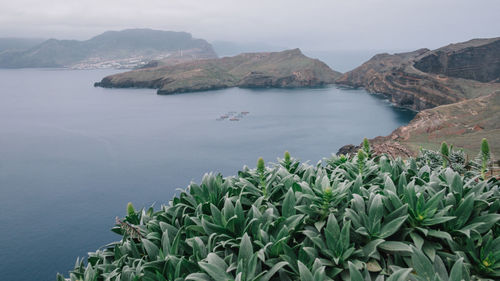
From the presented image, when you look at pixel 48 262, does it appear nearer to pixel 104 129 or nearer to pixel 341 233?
pixel 341 233

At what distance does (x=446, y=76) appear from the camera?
53875mm

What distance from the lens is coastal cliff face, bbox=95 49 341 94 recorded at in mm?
92938

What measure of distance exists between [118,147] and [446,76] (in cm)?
5611

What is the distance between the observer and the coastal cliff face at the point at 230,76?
92.9m

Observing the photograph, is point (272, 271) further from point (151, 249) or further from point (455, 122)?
point (455, 122)

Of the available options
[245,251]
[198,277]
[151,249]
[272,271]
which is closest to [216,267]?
[198,277]

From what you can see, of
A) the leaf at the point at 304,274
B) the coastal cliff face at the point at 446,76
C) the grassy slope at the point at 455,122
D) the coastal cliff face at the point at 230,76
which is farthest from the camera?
the coastal cliff face at the point at 230,76

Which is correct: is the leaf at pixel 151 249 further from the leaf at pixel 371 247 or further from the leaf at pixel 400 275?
the leaf at pixel 400 275

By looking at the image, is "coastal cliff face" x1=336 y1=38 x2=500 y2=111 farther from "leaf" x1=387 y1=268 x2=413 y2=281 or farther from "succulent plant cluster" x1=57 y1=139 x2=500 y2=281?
"leaf" x1=387 y1=268 x2=413 y2=281

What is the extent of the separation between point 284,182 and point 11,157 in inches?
1723

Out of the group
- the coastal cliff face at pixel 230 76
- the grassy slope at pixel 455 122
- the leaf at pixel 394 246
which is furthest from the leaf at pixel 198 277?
the coastal cliff face at pixel 230 76

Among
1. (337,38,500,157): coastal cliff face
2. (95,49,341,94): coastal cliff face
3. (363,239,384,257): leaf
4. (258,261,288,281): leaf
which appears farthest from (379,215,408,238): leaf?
(95,49,341,94): coastal cliff face

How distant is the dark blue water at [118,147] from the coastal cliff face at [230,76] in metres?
11.8

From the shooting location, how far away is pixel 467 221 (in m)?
2.89
